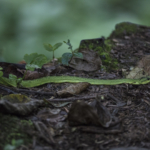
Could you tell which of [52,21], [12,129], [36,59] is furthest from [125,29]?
[12,129]

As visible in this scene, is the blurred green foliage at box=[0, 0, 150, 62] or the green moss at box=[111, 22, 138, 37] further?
the blurred green foliage at box=[0, 0, 150, 62]

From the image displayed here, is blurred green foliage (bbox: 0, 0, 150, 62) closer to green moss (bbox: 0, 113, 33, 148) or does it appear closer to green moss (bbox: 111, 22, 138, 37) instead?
green moss (bbox: 111, 22, 138, 37)

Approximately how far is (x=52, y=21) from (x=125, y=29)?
262 centimetres

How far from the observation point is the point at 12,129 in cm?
171

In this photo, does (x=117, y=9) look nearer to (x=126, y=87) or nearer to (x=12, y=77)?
(x=126, y=87)

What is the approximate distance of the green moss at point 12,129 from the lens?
5.29ft

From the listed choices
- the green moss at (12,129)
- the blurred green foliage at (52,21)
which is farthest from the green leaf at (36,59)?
the blurred green foliage at (52,21)

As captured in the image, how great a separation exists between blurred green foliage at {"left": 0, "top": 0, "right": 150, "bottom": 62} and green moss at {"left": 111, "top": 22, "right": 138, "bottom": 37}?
2.51 feet

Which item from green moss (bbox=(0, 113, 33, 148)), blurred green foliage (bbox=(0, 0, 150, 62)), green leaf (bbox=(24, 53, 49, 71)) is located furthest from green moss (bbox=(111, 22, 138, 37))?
green moss (bbox=(0, 113, 33, 148))

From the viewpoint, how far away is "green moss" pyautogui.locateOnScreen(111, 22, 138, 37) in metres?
5.16

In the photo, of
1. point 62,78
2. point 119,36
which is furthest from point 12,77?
point 119,36

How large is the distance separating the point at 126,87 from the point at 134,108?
48 centimetres

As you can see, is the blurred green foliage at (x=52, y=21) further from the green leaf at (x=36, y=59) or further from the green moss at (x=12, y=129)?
the green moss at (x=12, y=129)

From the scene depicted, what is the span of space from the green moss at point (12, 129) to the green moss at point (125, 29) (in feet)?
13.0
